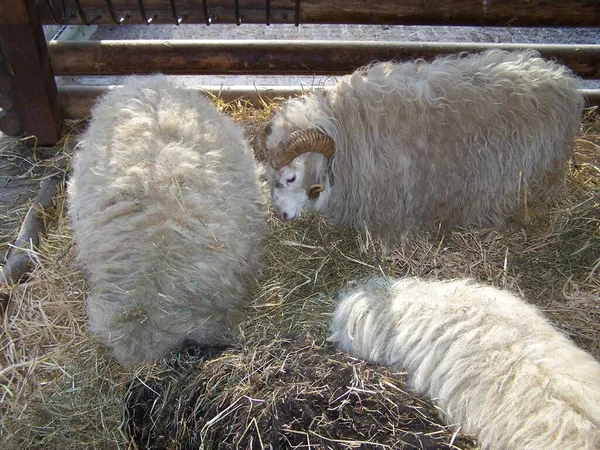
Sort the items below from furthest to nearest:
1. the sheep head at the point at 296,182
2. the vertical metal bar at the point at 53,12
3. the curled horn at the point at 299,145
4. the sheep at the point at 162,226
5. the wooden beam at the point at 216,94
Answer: the wooden beam at the point at 216,94 → the vertical metal bar at the point at 53,12 → the sheep head at the point at 296,182 → the curled horn at the point at 299,145 → the sheep at the point at 162,226

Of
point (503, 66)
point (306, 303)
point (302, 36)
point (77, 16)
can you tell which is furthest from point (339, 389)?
point (302, 36)

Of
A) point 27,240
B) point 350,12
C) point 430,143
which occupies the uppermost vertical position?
point 350,12

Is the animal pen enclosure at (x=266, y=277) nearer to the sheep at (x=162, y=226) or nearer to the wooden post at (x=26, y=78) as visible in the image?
the wooden post at (x=26, y=78)

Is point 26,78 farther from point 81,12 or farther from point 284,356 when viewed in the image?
point 284,356

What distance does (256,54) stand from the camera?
5.07 metres

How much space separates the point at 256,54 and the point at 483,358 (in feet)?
12.1

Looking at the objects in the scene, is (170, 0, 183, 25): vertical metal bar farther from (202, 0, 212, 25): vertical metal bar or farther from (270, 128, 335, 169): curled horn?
(270, 128, 335, 169): curled horn

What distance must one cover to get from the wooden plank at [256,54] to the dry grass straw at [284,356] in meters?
0.63

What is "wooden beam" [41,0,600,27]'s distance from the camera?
15.0 feet

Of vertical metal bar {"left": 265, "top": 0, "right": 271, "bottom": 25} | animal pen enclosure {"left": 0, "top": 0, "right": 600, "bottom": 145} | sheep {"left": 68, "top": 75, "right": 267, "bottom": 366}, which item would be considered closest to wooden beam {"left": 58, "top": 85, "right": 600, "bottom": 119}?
animal pen enclosure {"left": 0, "top": 0, "right": 600, "bottom": 145}

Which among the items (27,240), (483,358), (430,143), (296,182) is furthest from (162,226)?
(430,143)

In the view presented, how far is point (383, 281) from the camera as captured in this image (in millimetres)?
3121

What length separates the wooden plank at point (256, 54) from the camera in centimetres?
508

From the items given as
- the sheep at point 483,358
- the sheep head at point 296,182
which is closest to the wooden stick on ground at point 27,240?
the sheep head at point 296,182
